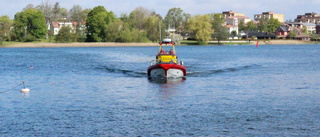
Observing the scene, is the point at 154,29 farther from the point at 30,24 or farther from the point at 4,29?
the point at 4,29

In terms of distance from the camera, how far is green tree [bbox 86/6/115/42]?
16612cm

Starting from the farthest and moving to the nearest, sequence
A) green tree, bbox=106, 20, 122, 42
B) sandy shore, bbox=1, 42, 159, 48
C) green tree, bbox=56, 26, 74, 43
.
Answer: green tree, bbox=106, 20, 122, 42 → green tree, bbox=56, 26, 74, 43 → sandy shore, bbox=1, 42, 159, 48

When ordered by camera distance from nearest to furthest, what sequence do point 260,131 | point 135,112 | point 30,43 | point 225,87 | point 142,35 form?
point 260,131
point 135,112
point 225,87
point 30,43
point 142,35

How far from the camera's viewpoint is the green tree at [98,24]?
166 meters

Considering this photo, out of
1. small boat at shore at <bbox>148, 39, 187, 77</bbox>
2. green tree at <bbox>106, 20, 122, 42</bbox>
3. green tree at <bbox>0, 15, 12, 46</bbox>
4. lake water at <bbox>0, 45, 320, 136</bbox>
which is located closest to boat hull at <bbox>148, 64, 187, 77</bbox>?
small boat at shore at <bbox>148, 39, 187, 77</bbox>

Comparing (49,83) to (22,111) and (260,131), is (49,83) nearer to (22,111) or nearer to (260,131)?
(22,111)

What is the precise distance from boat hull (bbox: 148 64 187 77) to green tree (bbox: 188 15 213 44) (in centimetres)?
13263

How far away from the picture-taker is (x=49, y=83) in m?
46.0

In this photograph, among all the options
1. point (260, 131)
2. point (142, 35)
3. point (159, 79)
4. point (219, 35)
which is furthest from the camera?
point (219, 35)

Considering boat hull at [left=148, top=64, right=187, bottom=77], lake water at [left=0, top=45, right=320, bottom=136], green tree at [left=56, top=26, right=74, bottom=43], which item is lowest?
lake water at [left=0, top=45, right=320, bottom=136]

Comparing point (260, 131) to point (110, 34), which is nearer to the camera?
point (260, 131)

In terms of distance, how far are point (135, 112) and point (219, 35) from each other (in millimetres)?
173394

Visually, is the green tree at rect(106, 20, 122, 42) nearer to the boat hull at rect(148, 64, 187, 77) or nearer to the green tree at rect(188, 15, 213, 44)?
the green tree at rect(188, 15, 213, 44)

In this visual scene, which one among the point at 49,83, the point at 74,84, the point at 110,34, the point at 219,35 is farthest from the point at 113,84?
the point at 219,35
